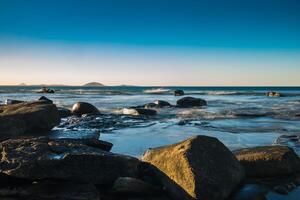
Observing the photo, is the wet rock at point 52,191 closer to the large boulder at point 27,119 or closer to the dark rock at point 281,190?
the dark rock at point 281,190

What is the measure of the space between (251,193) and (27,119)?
7823 mm

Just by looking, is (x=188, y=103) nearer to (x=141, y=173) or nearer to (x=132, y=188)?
(x=141, y=173)

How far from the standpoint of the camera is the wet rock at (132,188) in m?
6.28

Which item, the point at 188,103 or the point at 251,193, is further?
the point at 188,103

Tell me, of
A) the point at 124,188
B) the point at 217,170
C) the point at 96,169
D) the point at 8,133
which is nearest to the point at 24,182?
the point at 96,169

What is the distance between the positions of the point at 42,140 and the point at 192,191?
123 inches

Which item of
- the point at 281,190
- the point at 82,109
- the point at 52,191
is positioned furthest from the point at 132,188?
the point at 82,109

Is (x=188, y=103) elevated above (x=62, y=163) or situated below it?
below

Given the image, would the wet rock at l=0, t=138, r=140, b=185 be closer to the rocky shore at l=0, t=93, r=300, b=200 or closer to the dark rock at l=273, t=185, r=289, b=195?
the rocky shore at l=0, t=93, r=300, b=200

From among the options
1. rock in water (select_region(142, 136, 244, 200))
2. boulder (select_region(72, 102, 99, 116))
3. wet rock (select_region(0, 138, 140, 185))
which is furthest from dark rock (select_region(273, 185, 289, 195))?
boulder (select_region(72, 102, 99, 116))

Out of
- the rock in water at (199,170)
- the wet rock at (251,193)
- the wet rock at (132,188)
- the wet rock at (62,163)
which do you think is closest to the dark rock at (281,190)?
the wet rock at (251,193)

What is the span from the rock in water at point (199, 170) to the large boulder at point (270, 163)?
66cm

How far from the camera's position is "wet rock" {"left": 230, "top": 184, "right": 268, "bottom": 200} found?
20.7 ft

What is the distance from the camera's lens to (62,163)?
624cm
